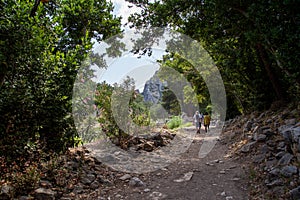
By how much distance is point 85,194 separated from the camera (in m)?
4.78

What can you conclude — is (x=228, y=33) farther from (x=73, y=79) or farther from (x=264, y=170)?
(x=73, y=79)

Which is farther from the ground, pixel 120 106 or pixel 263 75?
pixel 263 75

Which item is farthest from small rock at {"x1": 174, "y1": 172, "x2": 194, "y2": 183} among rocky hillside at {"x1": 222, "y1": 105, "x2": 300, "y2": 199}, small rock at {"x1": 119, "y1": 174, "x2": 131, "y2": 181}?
rocky hillside at {"x1": 222, "y1": 105, "x2": 300, "y2": 199}

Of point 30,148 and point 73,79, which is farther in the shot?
point 73,79

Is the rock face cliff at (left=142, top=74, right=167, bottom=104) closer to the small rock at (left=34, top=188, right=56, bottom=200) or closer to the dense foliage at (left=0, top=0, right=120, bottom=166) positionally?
the dense foliage at (left=0, top=0, right=120, bottom=166)

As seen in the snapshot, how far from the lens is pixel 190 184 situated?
17.1 ft

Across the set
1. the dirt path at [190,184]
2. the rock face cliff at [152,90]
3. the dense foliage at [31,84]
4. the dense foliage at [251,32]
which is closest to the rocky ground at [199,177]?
the dirt path at [190,184]

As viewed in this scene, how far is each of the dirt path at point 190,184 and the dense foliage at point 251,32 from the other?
3.09 meters

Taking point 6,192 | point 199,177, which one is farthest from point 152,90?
point 6,192

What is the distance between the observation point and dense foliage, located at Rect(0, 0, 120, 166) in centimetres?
450

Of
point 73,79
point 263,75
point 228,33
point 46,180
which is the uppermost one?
point 228,33

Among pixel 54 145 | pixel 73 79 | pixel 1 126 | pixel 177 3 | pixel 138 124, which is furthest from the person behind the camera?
pixel 138 124

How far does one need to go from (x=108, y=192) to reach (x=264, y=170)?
11.8ft

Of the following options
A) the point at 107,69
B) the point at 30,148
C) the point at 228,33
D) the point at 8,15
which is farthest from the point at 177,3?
the point at 30,148
